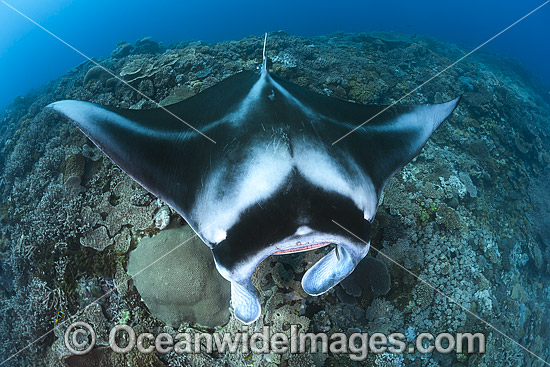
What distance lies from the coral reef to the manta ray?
145cm

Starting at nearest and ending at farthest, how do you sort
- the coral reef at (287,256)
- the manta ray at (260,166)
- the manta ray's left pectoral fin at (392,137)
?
the manta ray at (260,166) < the manta ray's left pectoral fin at (392,137) < the coral reef at (287,256)

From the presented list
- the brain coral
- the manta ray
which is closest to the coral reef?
the brain coral

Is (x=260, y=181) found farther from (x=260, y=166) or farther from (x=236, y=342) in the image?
(x=236, y=342)

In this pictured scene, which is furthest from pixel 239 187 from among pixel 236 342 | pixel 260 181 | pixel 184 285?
pixel 236 342

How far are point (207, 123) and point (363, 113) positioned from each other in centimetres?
150

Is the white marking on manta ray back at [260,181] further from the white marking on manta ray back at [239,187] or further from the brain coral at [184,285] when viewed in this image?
the brain coral at [184,285]

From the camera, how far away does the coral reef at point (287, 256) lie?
3.23 metres

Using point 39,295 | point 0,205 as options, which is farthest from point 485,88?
point 0,205

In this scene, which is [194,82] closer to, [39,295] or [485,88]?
[39,295]

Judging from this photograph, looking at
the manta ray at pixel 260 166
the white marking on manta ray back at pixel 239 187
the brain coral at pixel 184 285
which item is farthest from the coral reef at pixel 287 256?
the white marking on manta ray back at pixel 239 187

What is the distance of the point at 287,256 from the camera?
333 cm

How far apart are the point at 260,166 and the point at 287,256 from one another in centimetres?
199

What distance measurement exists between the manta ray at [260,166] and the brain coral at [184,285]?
3.76 ft

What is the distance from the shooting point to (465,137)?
5895mm
